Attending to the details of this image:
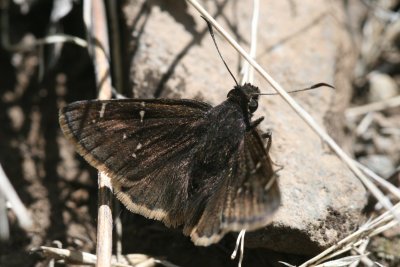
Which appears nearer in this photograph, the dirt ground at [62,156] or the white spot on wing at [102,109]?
the white spot on wing at [102,109]

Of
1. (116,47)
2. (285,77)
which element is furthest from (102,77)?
(285,77)

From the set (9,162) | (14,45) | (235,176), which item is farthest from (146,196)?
(14,45)

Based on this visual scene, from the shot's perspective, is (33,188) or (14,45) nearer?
(33,188)

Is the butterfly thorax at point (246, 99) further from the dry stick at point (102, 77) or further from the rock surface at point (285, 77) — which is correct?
the dry stick at point (102, 77)

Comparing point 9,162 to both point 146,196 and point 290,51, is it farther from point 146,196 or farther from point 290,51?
point 290,51

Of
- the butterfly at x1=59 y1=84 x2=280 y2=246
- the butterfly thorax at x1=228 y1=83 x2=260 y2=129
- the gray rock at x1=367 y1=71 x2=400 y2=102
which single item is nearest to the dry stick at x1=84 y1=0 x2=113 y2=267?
the butterfly at x1=59 y1=84 x2=280 y2=246

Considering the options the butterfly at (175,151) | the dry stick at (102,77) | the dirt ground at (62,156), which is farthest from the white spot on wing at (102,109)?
the dirt ground at (62,156)
